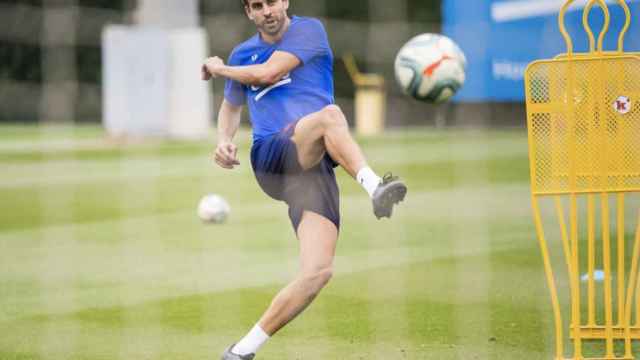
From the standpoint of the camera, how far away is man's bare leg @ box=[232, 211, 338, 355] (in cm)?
459

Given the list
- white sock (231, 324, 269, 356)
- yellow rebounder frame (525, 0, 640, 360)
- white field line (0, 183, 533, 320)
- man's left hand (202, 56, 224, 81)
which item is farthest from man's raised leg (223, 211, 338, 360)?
white field line (0, 183, 533, 320)

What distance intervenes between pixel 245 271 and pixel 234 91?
3.03m

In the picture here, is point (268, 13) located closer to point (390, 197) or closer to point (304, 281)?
point (390, 197)

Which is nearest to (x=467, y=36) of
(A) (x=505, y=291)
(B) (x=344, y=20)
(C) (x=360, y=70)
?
(A) (x=505, y=291)

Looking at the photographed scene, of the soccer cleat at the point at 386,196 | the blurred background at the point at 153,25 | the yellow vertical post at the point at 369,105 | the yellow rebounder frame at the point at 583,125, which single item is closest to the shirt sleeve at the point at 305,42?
the soccer cleat at the point at 386,196

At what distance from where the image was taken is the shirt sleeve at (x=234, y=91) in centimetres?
494

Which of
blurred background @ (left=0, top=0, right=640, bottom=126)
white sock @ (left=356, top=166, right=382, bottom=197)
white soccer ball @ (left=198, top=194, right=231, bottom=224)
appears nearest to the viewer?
white sock @ (left=356, top=166, right=382, bottom=197)

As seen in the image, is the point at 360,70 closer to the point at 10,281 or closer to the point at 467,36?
the point at 467,36

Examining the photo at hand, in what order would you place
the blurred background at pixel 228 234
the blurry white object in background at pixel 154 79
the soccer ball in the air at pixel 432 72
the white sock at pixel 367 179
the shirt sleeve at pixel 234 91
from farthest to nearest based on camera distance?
1. the blurry white object in background at pixel 154 79
2. the soccer ball in the air at pixel 432 72
3. the blurred background at pixel 228 234
4. the shirt sleeve at pixel 234 91
5. the white sock at pixel 367 179

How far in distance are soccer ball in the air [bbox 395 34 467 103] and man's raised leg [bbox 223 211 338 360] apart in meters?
1.95

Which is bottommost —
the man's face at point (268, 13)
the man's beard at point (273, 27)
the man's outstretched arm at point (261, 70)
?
the man's outstretched arm at point (261, 70)

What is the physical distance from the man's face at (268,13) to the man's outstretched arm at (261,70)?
111 mm

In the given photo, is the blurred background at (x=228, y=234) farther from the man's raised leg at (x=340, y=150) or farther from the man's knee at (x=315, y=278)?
the man's raised leg at (x=340, y=150)

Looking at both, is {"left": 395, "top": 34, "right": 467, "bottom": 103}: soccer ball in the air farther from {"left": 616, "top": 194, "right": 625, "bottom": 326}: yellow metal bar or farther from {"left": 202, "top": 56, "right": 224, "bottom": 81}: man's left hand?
{"left": 202, "top": 56, "right": 224, "bottom": 81}: man's left hand
